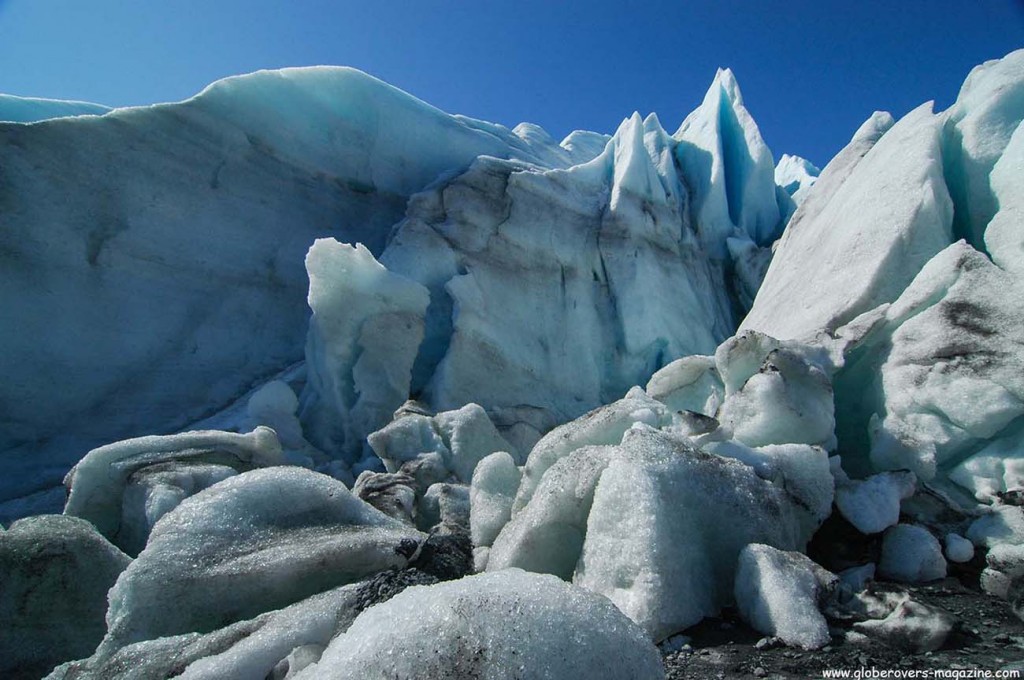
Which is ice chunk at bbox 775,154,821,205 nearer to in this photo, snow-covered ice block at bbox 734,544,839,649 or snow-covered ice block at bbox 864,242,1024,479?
snow-covered ice block at bbox 864,242,1024,479

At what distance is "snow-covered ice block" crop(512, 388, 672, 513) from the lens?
3505 mm

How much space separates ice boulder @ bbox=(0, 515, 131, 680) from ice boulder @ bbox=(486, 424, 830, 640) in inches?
73.4

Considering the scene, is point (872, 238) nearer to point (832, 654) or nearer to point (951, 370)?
point (951, 370)

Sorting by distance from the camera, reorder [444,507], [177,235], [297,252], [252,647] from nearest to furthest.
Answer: [252,647] → [444,507] → [177,235] → [297,252]

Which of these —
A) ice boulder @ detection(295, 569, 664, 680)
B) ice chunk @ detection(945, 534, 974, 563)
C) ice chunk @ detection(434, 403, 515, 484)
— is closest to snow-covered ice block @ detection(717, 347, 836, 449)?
ice chunk @ detection(945, 534, 974, 563)

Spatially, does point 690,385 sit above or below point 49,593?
above

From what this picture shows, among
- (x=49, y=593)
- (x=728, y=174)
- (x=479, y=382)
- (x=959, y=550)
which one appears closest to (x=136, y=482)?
(x=49, y=593)

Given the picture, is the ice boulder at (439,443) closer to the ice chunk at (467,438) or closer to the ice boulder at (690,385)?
the ice chunk at (467,438)

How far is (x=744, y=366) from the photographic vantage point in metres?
4.32

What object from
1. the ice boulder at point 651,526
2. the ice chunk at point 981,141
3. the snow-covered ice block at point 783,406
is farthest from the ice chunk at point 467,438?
the ice chunk at point 981,141

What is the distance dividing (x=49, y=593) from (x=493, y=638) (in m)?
A: 2.51

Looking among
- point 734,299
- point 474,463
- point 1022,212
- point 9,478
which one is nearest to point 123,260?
point 9,478

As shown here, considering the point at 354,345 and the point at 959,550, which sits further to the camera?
the point at 354,345

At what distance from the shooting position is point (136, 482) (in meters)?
3.96
